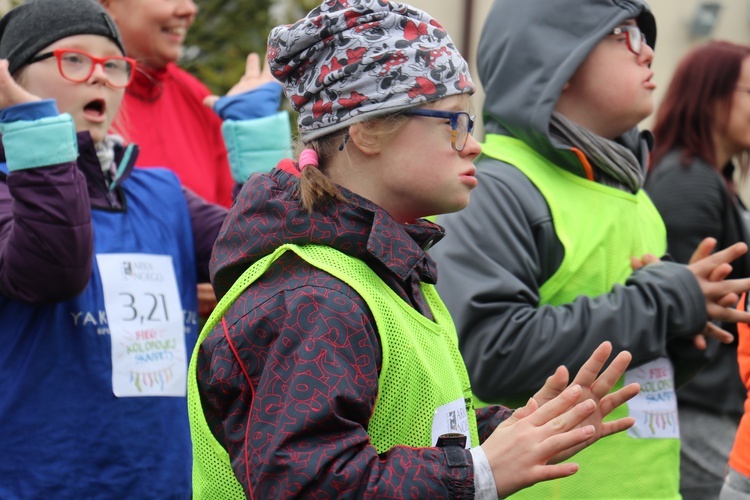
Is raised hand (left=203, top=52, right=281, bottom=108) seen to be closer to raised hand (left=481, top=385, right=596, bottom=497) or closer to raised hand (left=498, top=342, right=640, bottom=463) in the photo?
raised hand (left=498, top=342, right=640, bottom=463)

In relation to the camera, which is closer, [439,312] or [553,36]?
[439,312]

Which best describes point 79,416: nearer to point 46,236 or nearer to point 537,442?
point 46,236

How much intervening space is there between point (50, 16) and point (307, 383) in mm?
2032

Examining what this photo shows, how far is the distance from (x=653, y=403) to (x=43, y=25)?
7.18 feet

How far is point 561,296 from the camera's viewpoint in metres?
3.36

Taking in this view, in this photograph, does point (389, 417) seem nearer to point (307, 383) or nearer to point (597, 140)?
point (307, 383)

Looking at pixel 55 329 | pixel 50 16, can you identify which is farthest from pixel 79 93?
pixel 55 329

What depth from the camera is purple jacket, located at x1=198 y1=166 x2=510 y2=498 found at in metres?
2.09

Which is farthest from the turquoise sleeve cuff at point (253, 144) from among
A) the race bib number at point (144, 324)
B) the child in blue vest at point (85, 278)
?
the race bib number at point (144, 324)

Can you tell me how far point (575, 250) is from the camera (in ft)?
10.9

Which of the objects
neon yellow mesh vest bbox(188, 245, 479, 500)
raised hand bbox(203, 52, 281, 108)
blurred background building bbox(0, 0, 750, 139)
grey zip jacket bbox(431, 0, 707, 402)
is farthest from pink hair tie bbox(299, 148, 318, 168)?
blurred background building bbox(0, 0, 750, 139)

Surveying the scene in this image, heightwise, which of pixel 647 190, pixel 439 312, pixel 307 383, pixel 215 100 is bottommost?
pixel 647 190

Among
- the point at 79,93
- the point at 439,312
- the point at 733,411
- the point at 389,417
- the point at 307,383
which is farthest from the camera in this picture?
the point at 733,411

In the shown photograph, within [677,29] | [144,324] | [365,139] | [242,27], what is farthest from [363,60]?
[677,29]
